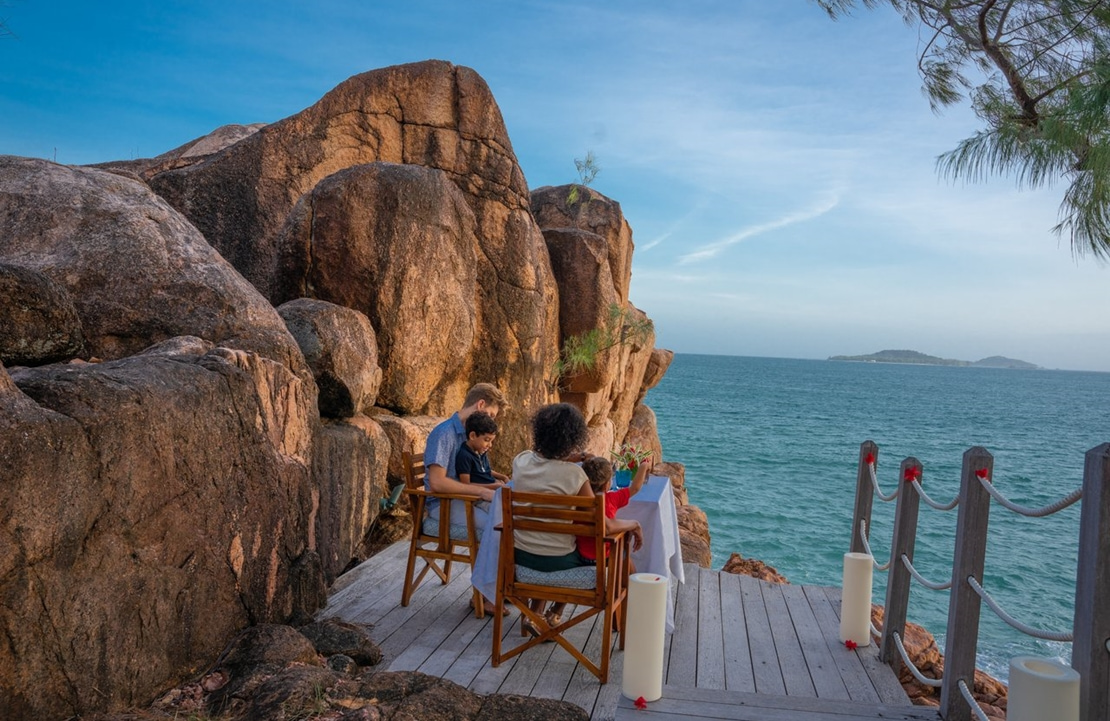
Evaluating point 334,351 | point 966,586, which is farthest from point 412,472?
point 966,586

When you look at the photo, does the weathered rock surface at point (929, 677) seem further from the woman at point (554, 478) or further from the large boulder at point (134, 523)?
the large boulder at point (134, 523)

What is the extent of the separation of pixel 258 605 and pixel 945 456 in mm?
43851

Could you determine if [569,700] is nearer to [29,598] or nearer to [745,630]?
[745,630]

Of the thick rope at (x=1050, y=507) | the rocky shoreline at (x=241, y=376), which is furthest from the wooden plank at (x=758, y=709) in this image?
the thick rope at (x=1050, y=507)

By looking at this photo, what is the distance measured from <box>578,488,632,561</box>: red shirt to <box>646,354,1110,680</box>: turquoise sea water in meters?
10.4

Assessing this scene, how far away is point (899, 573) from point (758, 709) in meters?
1.33

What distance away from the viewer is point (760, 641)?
17.1ft

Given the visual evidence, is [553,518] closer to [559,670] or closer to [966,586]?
[559,670]

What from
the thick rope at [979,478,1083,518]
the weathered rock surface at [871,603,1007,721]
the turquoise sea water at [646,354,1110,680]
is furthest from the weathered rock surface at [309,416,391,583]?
the turquoise sea water at [646,354,1110,680]

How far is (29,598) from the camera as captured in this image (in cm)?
325

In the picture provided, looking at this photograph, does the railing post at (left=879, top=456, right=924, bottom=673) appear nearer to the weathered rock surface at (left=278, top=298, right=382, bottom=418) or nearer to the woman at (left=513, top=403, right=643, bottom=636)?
the woman at (left=513, top=403, right=643, bottom=636)

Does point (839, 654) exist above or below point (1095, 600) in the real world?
below

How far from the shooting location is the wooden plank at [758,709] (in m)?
3.89

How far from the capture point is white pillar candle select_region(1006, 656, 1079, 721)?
8.87 ft
